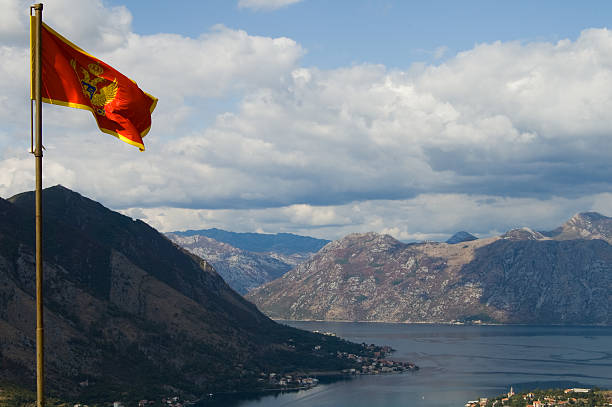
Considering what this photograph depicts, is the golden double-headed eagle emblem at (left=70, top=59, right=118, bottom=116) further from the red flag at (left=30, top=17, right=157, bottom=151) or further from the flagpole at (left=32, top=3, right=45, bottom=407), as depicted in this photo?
the flagpole at (left=32, top=3, right=45, bottom=407)

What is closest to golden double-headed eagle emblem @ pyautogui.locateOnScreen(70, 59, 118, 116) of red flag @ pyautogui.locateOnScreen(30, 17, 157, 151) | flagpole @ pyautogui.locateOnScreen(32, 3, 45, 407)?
red flag @ pyautogui.locateOnScreen(30, 17, 157, 151)

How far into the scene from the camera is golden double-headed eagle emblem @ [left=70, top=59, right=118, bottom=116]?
1479 inches

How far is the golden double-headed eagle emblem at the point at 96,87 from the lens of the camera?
37562mm

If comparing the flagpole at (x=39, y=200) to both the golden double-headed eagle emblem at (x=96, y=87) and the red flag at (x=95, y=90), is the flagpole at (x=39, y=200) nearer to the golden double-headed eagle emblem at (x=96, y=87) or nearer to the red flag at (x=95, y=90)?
the red flag at (x=95, y=90)

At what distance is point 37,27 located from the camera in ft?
113

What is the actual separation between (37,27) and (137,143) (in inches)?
324

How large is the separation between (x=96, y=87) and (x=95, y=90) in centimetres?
17

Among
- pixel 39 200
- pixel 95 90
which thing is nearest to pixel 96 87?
pixel 95 90

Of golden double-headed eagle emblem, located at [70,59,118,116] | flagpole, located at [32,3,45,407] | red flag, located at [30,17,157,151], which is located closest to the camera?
flagpole, located at [32,3,45,407]

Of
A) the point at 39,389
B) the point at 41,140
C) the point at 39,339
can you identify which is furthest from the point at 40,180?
the point at 39,389

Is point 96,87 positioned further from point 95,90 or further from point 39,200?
point 39,200

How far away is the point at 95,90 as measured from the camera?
38125mm

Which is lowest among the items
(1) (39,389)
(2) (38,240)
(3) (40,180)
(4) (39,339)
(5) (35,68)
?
(1) (39,389)

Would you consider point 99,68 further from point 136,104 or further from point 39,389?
point 39,389
